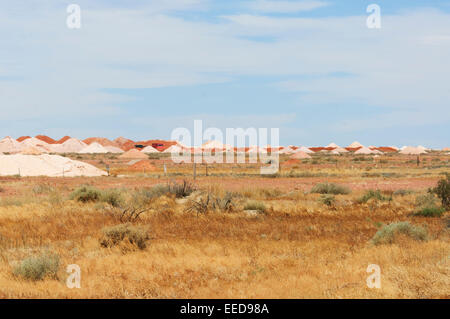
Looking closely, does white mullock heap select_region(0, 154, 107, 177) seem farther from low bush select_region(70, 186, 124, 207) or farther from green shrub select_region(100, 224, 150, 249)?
green shrub select_region(100, 224, 150, 249)

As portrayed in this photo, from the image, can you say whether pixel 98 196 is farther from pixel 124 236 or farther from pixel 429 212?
pixel 429 212

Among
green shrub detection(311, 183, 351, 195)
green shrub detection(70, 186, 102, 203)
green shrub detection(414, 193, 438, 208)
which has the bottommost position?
green shrub detection(311, 183, 351, 195)

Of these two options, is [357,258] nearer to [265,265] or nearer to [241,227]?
[265,265]

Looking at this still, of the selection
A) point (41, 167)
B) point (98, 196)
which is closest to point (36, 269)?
point (98, 196)

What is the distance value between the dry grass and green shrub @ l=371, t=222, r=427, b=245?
0.24m

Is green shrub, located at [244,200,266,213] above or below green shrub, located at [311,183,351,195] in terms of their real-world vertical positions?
above

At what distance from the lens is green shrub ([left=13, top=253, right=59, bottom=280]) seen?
10211mm

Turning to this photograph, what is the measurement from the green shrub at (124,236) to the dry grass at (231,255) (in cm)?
14

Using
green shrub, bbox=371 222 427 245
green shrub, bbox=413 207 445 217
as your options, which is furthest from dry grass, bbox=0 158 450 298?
green shrub, bbox=413 207 445 217

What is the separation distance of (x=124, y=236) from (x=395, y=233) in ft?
21.8

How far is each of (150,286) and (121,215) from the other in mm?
8636

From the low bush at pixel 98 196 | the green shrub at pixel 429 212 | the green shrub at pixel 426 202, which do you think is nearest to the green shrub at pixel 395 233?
the green shrub at pixel 429 212

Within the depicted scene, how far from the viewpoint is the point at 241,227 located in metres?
Result: 16.2
